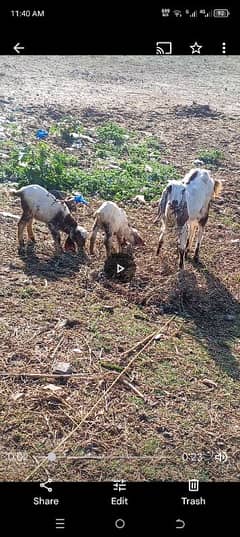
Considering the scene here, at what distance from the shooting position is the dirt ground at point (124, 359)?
15.7ft

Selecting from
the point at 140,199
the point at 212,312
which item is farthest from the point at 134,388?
the point at 140,199

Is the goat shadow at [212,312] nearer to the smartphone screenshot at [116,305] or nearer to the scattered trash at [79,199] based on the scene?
the smartphone screenshot at [116,305]

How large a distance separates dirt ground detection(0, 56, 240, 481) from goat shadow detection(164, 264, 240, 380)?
2 centimetres

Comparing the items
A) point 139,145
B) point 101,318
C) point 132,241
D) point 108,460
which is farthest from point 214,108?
point 108,460

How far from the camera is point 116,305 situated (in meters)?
7.30

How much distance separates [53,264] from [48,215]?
2.77 ft

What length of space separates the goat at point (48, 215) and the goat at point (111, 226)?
25 centimetres

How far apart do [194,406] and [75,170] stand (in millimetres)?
6545
